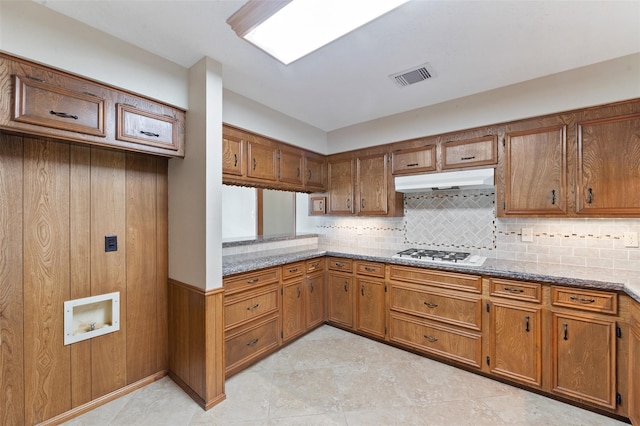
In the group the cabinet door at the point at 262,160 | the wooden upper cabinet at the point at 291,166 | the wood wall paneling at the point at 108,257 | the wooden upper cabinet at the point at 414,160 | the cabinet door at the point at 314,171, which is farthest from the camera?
the cabinet door at the point at 314,171

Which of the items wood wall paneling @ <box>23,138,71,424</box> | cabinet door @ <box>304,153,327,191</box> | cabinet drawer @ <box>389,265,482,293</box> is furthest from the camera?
cabinet door @ <box>304,153,327,191</box>

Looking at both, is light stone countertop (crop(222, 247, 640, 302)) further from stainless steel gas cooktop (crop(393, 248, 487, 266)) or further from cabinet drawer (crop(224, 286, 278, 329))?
cabinet drawer (crop(224, 286, 278, 329))

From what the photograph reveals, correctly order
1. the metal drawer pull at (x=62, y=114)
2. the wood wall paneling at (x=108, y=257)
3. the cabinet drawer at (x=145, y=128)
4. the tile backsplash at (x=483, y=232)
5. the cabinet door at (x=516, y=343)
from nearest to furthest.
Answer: the metal drawer pull at (x=62, y=114)
the cabinet drawer at (x=145, y=128)
the wood wall paneling at (x=108, y=257)
the cabinet door at (x=516, y=343)
the tile backsplash at (x=483, y=232)

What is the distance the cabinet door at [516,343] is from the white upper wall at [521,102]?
5.52ft

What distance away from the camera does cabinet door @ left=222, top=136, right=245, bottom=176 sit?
2.46m

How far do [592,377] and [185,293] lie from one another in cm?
308

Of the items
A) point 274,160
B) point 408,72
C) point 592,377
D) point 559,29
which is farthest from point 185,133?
point 592,377

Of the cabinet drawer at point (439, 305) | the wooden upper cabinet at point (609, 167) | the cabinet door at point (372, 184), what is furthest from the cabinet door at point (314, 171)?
the wooden upper cabinet at point (609, 167)

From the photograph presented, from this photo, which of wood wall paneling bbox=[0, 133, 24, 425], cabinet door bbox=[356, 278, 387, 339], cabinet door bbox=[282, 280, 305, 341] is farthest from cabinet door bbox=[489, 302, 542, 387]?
wood wall paneling bbox=[0, 133, 24, 425]

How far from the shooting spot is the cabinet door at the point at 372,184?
10.5 feet

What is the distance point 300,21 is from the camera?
162cm

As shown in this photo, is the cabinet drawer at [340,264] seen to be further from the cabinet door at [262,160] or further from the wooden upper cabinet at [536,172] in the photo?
the wooden upper cabinet at [536,172]

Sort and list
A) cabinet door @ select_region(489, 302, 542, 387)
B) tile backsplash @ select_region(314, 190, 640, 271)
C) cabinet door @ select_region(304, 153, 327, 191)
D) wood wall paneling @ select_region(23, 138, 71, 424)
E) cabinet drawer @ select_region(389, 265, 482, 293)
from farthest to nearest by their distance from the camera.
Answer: cabinet door @ select_region(304, 153, 327, 191)
cabinet drawer @ select_region(389, 265, 482, 293)
tile backsplash @ select_region(314, 190, 640, 271)
cabinet door @ select_region(489, 302, 542, 387)
wood wall paneling @ select_region(23, 138, 71, 424)

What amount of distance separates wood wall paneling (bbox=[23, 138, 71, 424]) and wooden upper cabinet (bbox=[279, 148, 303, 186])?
182 cm
